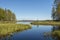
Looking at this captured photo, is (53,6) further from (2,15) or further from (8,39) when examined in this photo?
(8,39)

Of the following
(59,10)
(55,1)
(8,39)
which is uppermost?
(55,1)

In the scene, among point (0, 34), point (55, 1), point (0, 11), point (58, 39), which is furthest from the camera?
point (0, 11)

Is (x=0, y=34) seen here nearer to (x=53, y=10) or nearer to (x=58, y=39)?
(x=58, y=39)

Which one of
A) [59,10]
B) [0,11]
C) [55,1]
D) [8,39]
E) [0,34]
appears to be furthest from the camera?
[0,11]

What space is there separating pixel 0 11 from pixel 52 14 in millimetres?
35662

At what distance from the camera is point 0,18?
9931cm

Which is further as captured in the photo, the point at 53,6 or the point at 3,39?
the point at 53,6

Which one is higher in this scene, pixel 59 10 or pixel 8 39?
pixel 59 10

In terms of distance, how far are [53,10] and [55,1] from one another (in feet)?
37.0

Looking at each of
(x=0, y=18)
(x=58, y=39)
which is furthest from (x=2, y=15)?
(x=58, y=39)

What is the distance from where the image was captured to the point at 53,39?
25672 millimetres

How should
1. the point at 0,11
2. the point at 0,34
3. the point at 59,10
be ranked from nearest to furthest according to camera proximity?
the point at 0,34 < the point at 59,10 < the point at 0,11

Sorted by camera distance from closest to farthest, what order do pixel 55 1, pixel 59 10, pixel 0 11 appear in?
pixel 59 10, pixel 55 1, pixel 0 11

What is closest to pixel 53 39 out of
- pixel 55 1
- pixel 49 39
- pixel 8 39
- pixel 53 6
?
pixel 49 39
